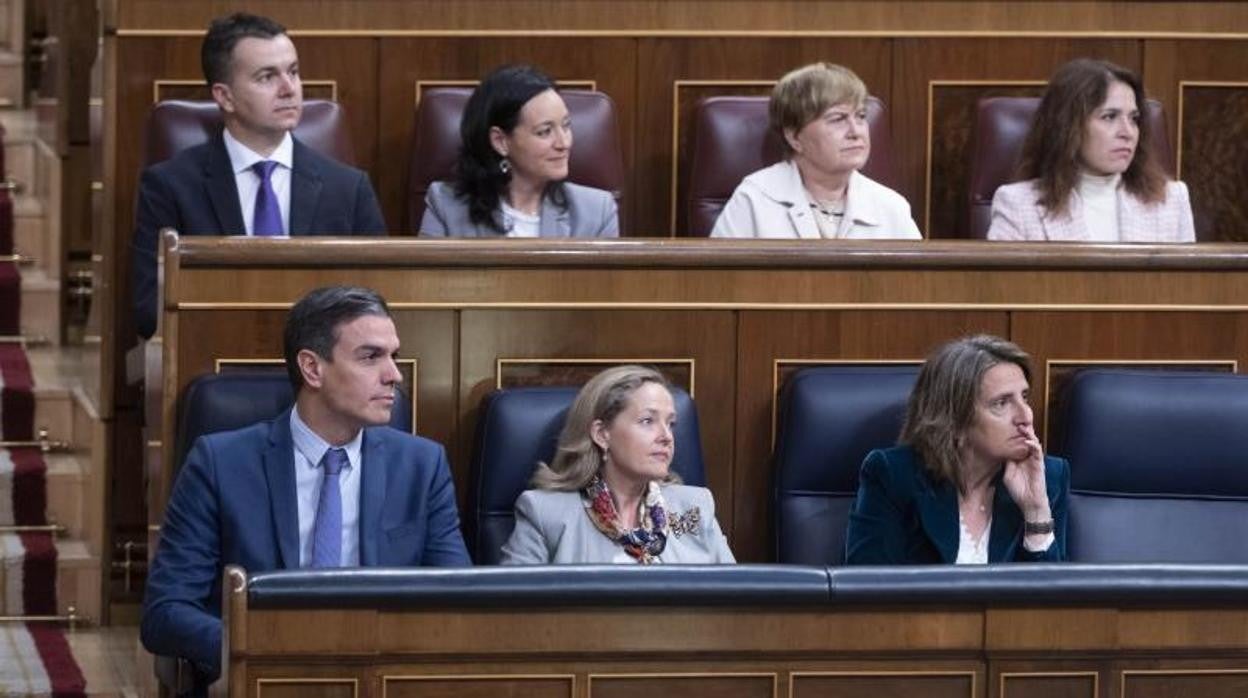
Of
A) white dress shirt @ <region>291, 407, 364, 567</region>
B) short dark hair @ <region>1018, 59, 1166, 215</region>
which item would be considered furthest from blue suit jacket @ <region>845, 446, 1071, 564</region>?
short dark hair @ <region>1018, 59, 1166, 215</region>

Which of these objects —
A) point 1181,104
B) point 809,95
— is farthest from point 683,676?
point 1181,104

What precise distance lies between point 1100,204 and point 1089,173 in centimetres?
4

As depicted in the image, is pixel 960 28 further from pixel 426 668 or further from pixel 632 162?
pixel 426 668

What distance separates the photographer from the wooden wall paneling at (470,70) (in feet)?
10.4

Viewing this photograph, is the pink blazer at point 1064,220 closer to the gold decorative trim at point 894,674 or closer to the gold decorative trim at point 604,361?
the gold decorative trim at point 604,361

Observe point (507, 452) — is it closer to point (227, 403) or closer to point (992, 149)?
point (227, 403)

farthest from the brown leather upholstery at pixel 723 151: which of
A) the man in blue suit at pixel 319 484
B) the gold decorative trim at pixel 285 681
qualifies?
the gold decorative trim at pixel 285 681

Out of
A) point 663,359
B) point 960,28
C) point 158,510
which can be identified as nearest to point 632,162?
point 960,28

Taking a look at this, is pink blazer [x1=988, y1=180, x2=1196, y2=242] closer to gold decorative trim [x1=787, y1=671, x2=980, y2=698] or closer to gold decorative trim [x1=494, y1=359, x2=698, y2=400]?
gold decorative trim [x1=494, y1=359, x2=698, y2=400]

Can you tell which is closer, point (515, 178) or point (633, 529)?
point (633, 529)

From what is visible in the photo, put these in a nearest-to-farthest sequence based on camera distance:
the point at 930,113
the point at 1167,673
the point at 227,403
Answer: the point at 1167,673
the point at 227,403
the point at 930,113

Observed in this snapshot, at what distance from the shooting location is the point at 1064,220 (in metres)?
2.97

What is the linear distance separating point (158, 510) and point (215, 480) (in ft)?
0.67

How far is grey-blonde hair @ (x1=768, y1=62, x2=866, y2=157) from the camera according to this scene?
293cm
